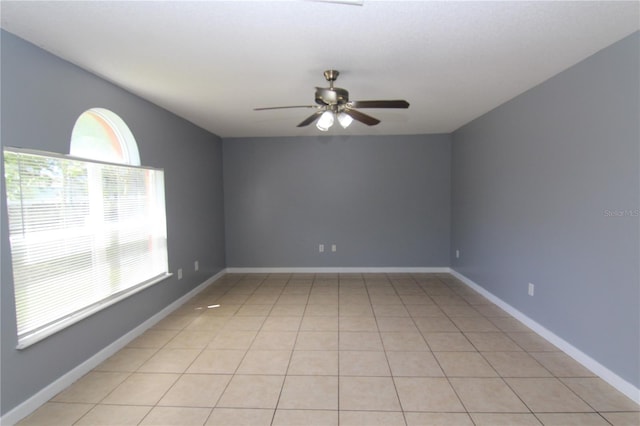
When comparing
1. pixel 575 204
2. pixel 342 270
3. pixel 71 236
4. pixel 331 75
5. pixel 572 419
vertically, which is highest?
pixel 331 75

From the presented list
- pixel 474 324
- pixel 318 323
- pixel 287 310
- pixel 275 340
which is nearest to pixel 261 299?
pixel 287 310

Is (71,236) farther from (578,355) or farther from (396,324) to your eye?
(578,355)

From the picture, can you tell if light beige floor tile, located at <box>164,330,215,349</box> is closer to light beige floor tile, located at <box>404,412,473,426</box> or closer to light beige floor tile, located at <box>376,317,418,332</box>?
light beige floor tile, located at <box>376,317,418,332</box>

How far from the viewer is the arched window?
248cm

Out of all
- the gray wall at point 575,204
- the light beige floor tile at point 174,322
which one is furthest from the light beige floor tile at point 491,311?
→ the light beige floor tile at point 174,322

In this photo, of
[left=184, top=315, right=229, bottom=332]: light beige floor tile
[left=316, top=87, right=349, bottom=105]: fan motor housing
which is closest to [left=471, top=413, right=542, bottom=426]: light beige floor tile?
[left=316, top=87, right=349, bottom=105]: fan motor housing

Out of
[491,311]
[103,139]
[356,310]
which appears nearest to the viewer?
[103,139]

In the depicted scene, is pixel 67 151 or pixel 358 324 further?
pixel 358 324

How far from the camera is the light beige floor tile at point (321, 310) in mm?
3505

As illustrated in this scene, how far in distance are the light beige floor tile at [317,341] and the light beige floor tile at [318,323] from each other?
91mm

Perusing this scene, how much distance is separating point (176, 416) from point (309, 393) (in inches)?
33.3

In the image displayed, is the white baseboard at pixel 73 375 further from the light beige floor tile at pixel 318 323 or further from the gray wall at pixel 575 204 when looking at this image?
the gray wall at pixel 575 204

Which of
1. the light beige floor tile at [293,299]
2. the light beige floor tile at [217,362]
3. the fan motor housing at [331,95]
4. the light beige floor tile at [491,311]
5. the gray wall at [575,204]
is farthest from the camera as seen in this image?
the light beige floor tile at [293,299]

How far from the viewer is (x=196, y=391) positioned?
85.0 inches
